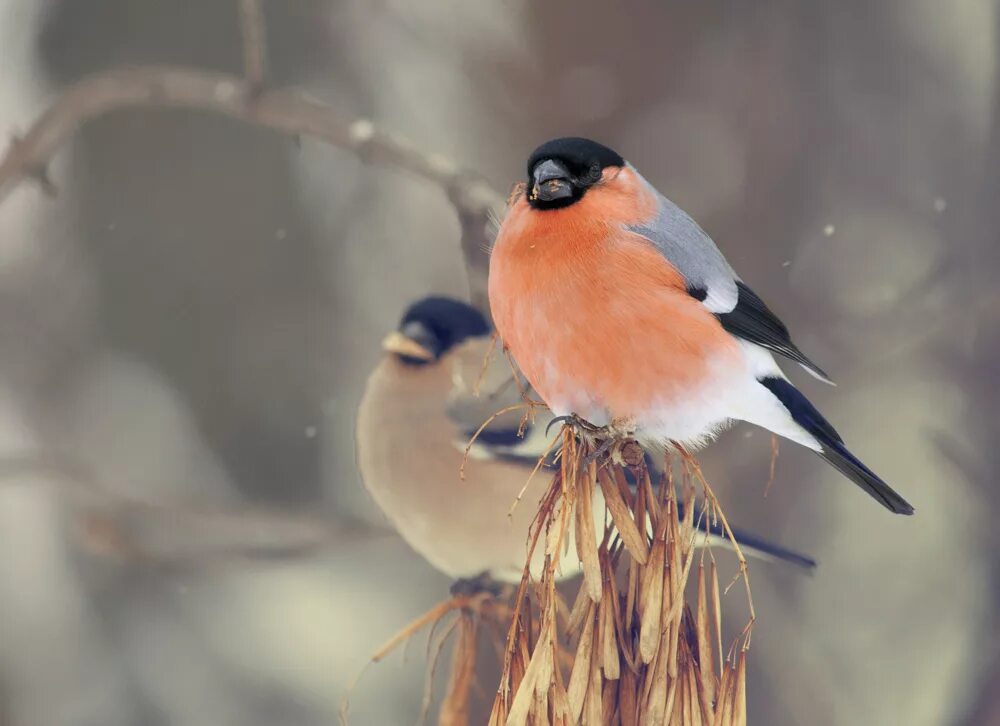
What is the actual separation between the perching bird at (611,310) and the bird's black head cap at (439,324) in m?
0.19

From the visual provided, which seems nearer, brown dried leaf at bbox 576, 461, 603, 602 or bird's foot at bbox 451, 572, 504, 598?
brown dried leaf at bbox 576, 461, 603, 602

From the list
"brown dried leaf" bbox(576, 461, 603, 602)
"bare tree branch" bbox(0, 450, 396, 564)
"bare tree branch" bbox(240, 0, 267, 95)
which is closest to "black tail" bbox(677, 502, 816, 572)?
"brown dried leaf" bbox(576, 461, 603, 602)

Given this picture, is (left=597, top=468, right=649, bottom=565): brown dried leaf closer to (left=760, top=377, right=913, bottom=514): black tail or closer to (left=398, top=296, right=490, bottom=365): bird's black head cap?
(left=760, top=377, right=913, bottom=514): black tail

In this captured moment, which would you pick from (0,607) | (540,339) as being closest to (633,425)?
A: (540,339)

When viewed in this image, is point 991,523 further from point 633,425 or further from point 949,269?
point 633,425

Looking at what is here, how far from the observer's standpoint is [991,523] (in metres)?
0.76

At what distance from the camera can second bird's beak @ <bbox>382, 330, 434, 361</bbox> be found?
0.80 m

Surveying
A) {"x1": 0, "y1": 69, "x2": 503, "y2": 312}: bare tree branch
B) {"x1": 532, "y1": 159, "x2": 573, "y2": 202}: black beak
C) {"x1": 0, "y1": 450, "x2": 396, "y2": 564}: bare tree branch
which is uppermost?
{"x1": 0, "y1": 69, "x2": 503, "y2": 312}: bare tree branch

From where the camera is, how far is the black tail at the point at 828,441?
0.64m

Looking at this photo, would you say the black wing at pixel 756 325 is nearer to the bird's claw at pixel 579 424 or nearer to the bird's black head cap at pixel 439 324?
the bird's claw at pixel 579 424

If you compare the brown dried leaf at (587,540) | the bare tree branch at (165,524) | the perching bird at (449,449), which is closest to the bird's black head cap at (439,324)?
the perching bird at (449,449)

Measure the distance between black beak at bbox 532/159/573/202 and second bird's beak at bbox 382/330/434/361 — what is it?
0.25 metres

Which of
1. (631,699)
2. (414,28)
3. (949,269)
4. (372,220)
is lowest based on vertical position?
(631,699)

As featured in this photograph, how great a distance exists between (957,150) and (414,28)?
1.58ft
